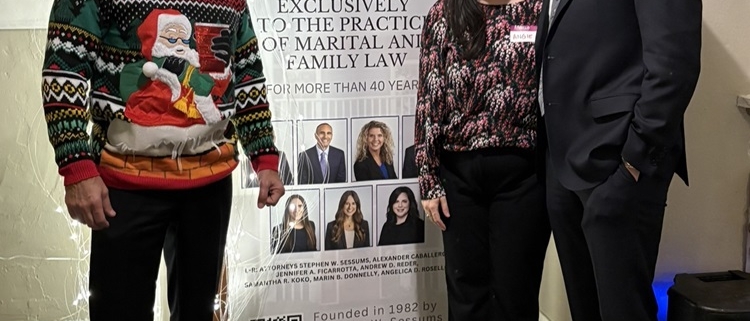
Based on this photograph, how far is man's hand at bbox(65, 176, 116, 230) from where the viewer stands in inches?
51.7

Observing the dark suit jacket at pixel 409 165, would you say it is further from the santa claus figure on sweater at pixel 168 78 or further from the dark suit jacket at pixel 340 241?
the santa claus figure on sweater at pixel 168 78

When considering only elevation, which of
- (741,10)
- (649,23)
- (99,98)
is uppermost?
(741,10)

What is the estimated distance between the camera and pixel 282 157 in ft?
7.06

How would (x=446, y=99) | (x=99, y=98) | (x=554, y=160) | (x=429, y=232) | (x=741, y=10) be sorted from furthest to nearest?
(x=429, y=232)
(x=741, y=10)
(x=446, y=99)
(x=554, y=160)
(x=99, y=98)

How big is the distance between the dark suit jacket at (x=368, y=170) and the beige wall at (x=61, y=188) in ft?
2.59

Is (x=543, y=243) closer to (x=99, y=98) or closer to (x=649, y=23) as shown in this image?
(x=649, y=23)

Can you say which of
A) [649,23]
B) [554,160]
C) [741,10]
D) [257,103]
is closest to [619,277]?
[554,160]

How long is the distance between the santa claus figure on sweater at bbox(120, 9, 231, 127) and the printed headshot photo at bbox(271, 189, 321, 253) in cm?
78

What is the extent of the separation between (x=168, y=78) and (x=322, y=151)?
Result: 33.2 inches

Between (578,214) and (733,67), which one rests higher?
(733,67)

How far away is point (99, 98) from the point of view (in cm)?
137

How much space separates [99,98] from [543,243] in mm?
1073

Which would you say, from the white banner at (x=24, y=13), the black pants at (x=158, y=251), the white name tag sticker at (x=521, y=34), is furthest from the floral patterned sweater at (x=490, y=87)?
the white banner at (x=24, y=13)

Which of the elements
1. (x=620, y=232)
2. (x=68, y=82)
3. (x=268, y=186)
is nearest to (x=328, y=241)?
(x=268, y=186)
